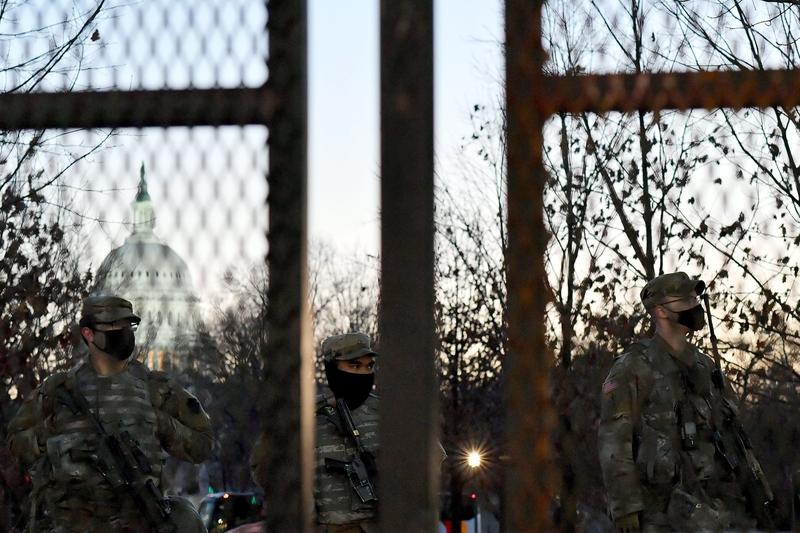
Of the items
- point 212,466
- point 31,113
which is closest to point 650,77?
point 31,113

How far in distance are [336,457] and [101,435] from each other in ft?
4.39

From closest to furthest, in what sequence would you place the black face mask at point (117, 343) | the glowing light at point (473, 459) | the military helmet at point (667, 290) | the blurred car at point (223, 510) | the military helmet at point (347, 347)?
the military helmet at point (667, 290) < the black face mask at point (117, 343) < the military helmet at point (347, 347) < the glowing light at point (473, 459) < the blurred car at point (223, 510)

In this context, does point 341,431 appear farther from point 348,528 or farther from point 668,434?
point 668,434

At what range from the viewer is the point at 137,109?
216 cm

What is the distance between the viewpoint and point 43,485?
19.5ft

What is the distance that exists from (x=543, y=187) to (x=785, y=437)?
294cm

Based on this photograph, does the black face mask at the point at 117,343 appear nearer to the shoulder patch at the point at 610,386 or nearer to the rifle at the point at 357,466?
the rifle at the point at 357,466

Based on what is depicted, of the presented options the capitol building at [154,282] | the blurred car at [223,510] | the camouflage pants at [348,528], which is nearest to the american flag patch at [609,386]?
the camouflage pants at [348,528]

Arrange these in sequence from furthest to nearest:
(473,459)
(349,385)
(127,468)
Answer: (473,459) → (349,385) → (127,468)

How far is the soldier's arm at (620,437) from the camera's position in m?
5.79

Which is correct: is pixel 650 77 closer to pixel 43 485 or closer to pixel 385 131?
pixel 385 131

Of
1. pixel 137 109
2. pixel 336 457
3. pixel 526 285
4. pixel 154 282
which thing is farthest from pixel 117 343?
pixel 526 285

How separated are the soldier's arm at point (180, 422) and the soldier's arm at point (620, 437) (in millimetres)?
1679

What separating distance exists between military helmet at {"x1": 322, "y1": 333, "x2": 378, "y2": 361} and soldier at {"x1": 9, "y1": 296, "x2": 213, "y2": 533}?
1276 mm
